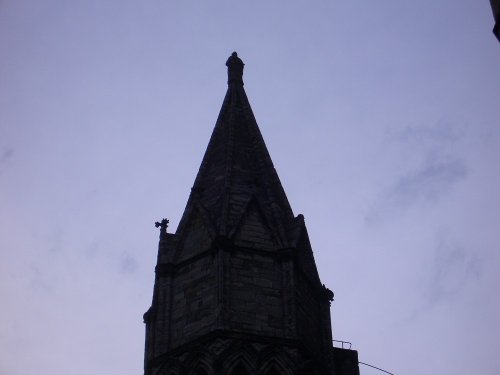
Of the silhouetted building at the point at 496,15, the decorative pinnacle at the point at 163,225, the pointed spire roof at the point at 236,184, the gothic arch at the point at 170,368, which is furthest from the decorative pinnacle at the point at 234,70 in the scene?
the silhouetted building at the point at 496,15

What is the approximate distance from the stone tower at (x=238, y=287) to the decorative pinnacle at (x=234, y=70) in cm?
393

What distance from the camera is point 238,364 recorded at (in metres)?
18.8

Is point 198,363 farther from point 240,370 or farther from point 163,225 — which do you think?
point 163,225

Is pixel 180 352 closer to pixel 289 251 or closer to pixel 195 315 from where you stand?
pixel 195 315

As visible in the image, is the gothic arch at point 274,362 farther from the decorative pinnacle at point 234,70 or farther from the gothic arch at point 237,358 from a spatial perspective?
the decorative pinnacle at point 234,70

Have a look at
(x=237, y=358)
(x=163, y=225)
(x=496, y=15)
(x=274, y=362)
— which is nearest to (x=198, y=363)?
(x=237, y=358)

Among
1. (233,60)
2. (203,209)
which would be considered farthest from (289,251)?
(233,60)

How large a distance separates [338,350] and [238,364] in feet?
14.8

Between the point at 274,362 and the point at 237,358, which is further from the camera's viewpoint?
the point at 274,362

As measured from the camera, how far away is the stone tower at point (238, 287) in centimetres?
1925

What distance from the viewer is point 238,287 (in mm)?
20234

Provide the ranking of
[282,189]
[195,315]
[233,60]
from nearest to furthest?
[195,315] < [282,189] < [233,60]

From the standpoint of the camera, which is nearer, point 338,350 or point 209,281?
point 209,281

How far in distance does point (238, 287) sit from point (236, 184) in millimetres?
3629
